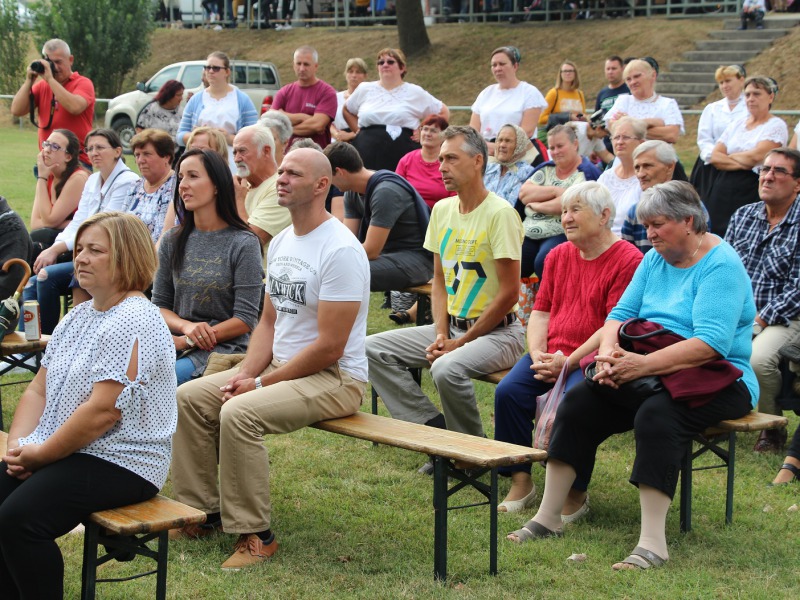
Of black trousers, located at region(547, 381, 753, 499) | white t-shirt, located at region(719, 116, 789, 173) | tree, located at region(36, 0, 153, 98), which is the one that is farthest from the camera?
tree, located at region(36, 0, 153, 98)

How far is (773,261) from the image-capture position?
6066 millimetres

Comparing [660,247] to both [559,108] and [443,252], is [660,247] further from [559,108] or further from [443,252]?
[559,108]

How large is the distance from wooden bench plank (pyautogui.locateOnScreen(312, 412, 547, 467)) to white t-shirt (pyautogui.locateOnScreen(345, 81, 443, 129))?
5.49 m

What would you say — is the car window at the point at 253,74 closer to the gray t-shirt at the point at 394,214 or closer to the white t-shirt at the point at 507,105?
the white t-shirt at the point at 507,105

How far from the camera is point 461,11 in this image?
33.6m

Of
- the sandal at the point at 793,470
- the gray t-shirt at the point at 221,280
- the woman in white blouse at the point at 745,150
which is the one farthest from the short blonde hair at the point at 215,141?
the woman in white blouse at the point at 745,150

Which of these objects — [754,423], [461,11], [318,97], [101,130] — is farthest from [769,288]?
[461,11]

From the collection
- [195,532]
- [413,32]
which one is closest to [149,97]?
[413,32]

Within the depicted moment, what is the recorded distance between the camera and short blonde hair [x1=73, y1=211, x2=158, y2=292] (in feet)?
12.9

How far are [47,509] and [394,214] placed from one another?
12.1 ft

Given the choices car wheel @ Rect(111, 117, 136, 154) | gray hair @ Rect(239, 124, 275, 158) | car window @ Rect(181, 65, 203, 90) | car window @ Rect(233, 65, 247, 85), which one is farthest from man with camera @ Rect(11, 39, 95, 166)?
car window @ Rect(233, 65, 247, 85)

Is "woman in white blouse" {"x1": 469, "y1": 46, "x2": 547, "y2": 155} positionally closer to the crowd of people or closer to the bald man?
the crowd of people

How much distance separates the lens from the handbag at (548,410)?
5043 millimetres

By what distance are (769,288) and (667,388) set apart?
1.83 metres
